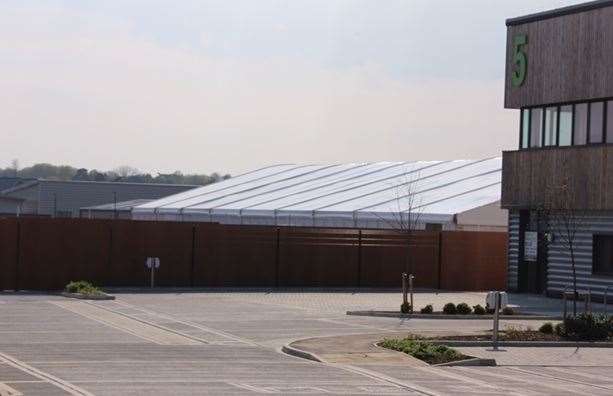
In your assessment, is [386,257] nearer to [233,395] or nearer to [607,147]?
[607,147]

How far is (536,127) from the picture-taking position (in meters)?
43.3

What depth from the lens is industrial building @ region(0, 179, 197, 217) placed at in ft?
356

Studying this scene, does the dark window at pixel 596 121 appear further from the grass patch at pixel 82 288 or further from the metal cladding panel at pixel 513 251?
the grass patch at pixel 82 288

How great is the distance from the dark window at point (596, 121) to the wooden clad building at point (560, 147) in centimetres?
3

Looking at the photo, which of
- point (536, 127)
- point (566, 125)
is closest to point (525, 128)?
point (536, 127)

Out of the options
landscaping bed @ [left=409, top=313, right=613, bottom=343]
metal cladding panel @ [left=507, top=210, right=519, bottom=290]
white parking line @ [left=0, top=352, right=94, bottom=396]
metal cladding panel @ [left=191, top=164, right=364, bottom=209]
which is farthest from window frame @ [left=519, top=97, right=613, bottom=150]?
white parking line @ [left=0, top=352, right=94, bottom=396]

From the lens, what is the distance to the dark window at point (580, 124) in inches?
1612

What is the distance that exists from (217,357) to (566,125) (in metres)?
22.1

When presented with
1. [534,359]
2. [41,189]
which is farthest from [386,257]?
[41,189]

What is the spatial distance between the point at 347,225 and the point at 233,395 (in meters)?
36.3

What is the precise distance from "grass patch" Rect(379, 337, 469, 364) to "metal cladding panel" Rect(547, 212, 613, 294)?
16721mm

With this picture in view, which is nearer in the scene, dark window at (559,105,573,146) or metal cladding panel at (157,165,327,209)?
dark window at (559,105,573,146)

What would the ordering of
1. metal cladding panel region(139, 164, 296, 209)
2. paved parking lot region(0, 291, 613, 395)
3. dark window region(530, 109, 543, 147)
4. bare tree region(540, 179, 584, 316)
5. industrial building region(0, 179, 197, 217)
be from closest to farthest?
1. paved parking lot region(0, 291, 613, 395)
2. bare tree region(540, 179, 584, 316)
3. dark window region(530, 109, 543, 147)
4. metal cladding panel region(139, 164, 296, 209)
5. industrial building region(0, 179, 197, 217)

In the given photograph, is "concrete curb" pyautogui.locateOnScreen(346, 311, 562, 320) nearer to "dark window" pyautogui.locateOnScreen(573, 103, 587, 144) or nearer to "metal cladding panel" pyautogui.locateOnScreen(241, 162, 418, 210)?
"dark window" pyautogui.locateOnScreen(573, 103, 587, 144)
